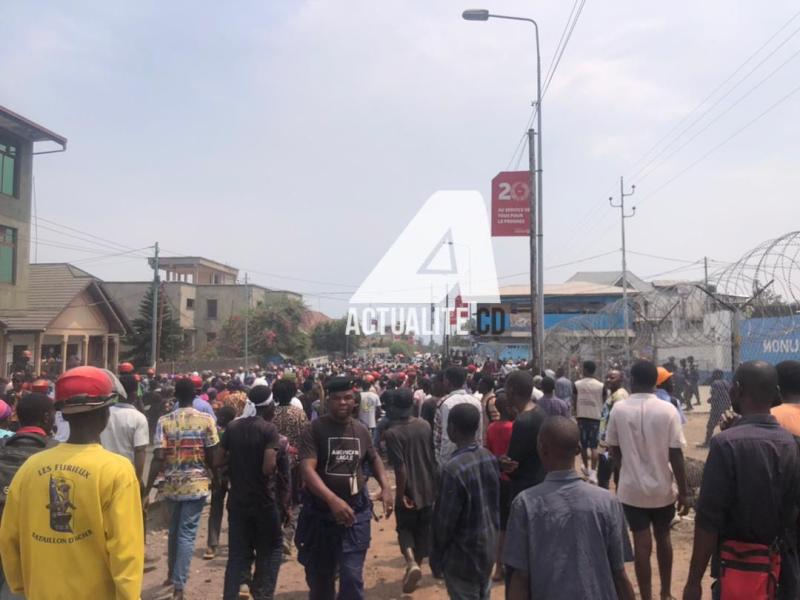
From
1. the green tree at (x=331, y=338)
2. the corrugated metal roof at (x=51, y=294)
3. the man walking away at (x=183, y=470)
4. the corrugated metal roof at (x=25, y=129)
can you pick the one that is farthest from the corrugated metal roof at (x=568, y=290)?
the man walking away at (x=183, y=470)

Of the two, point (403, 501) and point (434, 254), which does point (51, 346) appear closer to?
point (434, 254)

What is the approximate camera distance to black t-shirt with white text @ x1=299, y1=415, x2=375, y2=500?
4.14m

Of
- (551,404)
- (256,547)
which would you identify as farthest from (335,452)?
(551,404)

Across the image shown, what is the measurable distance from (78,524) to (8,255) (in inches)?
908

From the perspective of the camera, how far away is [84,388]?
2609 mm

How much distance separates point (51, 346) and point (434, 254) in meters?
22.5

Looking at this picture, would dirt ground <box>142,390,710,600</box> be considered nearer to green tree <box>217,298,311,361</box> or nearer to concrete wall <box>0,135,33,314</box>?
concrete wall <box>0,135,33,314</box>

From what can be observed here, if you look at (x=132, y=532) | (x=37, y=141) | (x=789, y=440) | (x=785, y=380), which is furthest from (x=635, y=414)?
(x=37, y=141)

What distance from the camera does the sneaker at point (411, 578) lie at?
523cm

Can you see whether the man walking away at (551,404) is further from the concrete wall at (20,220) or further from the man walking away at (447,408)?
the concrete wall at (20,220)

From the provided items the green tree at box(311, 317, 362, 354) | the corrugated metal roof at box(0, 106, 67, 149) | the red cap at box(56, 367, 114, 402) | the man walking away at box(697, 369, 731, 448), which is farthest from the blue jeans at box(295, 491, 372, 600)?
the green tree at box(311, 317, 362, 354)

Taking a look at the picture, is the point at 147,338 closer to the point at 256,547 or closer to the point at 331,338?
the point at 331,338

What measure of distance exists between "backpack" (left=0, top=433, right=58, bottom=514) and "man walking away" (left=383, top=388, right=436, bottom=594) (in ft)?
8.81

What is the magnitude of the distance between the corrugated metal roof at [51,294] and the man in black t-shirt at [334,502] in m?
21.4
